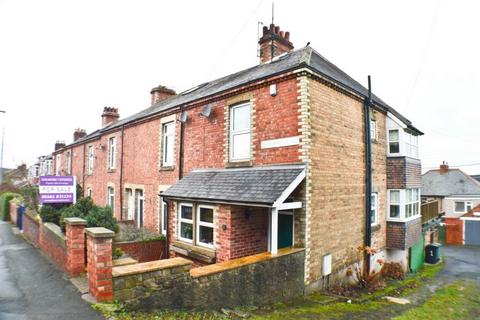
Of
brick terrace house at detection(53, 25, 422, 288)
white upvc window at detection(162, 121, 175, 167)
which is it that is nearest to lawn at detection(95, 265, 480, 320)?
brick terrace house at detection(53, 25, 422, 288)

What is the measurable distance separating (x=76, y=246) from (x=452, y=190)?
42.6m

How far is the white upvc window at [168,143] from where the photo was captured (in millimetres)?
13758

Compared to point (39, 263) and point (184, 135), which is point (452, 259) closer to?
point (184, 135)

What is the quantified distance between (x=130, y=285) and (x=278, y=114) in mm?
5813

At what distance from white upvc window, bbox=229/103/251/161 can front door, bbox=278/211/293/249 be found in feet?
7.03

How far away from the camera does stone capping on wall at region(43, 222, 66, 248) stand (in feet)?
26.8

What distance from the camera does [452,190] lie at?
37.4 meters

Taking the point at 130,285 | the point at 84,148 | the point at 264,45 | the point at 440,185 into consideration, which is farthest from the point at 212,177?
the point at 440,185

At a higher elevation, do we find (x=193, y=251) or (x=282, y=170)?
(x=282, y=170)

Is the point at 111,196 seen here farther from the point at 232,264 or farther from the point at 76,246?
the point at 232,264

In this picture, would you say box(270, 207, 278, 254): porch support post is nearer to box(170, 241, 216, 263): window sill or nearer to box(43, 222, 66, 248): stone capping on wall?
box(170, 241, 216, 263): window sill

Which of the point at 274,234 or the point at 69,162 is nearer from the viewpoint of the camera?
the point at 274,234

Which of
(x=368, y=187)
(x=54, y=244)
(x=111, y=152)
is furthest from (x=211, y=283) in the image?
(x=111, y=152)

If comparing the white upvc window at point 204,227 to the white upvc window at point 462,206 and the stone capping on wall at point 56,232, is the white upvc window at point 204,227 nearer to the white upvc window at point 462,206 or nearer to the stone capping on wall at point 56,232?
the stone capping on wall at point 56,232
